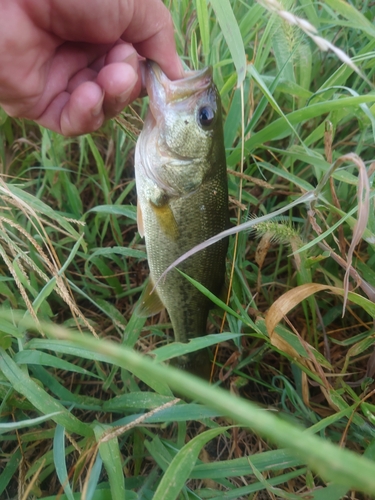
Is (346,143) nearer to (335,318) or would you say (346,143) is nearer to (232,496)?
(335,318)

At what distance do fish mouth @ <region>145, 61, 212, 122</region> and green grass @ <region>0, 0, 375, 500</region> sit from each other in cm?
17

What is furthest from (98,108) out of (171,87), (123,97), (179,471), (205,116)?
(179,471)

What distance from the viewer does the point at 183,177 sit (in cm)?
155

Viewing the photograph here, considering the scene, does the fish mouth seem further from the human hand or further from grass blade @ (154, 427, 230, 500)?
grass blade @ (154, 427, 230, 500)

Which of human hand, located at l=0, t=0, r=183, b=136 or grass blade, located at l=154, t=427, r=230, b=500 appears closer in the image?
grass blade, located at l=154, t=427, r=230, b=500

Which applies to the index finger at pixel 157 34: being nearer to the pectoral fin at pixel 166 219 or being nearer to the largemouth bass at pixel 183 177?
the largemouth bass at pixel 183 177

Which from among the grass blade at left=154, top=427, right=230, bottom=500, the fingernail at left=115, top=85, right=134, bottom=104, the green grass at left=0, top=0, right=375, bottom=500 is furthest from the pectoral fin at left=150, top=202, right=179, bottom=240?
the grass blade at left=154, top=427, right=230, bottom=500

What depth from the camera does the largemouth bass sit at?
57.8 inches

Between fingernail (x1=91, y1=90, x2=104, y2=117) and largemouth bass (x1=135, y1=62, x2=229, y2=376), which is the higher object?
fingernail (x1=91, y1=90, x2=104, y2=117)

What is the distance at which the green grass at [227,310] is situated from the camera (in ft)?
4.05

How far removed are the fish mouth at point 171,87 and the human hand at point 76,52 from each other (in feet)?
0.23

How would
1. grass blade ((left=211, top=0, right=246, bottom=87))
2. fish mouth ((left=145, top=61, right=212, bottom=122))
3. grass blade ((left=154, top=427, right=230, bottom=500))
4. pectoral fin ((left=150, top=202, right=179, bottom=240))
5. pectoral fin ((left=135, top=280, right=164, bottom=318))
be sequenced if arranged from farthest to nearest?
pectoral fin ((left=135, top=280, right=164, bottom=318)) < pectoral fin ((left=150, top=202, right=179, bottom=240)) < fish mouth ((left=145, top=61, right=212, bottom=122)) < grass blade ((left=211, top=0, right=246, bottom=87)) < grass blade ((left=154, top=427, right=230, bottom=500))

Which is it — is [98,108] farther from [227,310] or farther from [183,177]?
[227,310]

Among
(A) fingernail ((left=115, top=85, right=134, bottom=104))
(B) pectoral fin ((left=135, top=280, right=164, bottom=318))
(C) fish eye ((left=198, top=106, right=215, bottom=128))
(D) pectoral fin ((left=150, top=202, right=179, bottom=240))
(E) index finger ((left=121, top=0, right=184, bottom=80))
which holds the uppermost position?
(E) index finger ((left=121, top=0, right=184, bottom=80))
